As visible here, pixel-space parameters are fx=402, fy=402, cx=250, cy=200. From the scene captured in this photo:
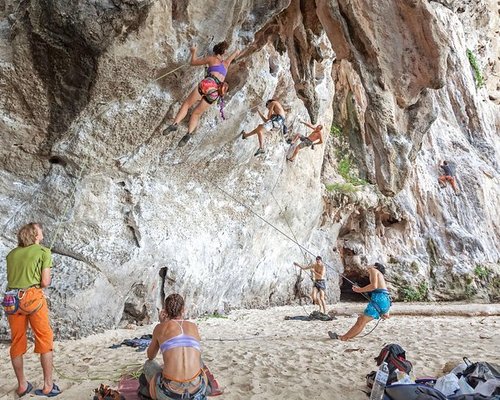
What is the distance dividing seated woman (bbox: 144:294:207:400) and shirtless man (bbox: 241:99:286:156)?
21.4ft

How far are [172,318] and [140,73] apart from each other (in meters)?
4.88

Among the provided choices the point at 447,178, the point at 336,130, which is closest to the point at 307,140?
the point at 336,130

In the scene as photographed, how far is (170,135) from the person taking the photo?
8.10 m

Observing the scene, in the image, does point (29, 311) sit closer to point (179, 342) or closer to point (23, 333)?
point (23, 333)

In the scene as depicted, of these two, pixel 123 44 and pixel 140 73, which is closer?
pixel 123 44

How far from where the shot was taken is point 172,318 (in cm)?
333

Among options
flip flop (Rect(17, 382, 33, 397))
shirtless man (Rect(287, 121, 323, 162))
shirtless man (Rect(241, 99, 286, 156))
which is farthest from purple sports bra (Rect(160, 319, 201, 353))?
shirtless man (Rect(287, 121, 323, 162))

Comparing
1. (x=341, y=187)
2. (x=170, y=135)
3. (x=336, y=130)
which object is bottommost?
(x=170, y=135)

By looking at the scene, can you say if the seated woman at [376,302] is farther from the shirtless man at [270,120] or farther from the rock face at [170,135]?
the shirtless man at [270,120]

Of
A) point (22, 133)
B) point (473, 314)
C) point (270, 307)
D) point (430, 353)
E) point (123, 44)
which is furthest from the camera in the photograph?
point (270, 307)

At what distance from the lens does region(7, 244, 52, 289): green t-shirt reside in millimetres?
3760

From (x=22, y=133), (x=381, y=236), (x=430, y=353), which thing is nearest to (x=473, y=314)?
(x=381, y=236)

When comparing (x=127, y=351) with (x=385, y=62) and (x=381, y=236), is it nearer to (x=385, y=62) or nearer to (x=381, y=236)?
(x=385, y=62)

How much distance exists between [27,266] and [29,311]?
0.41 metres
